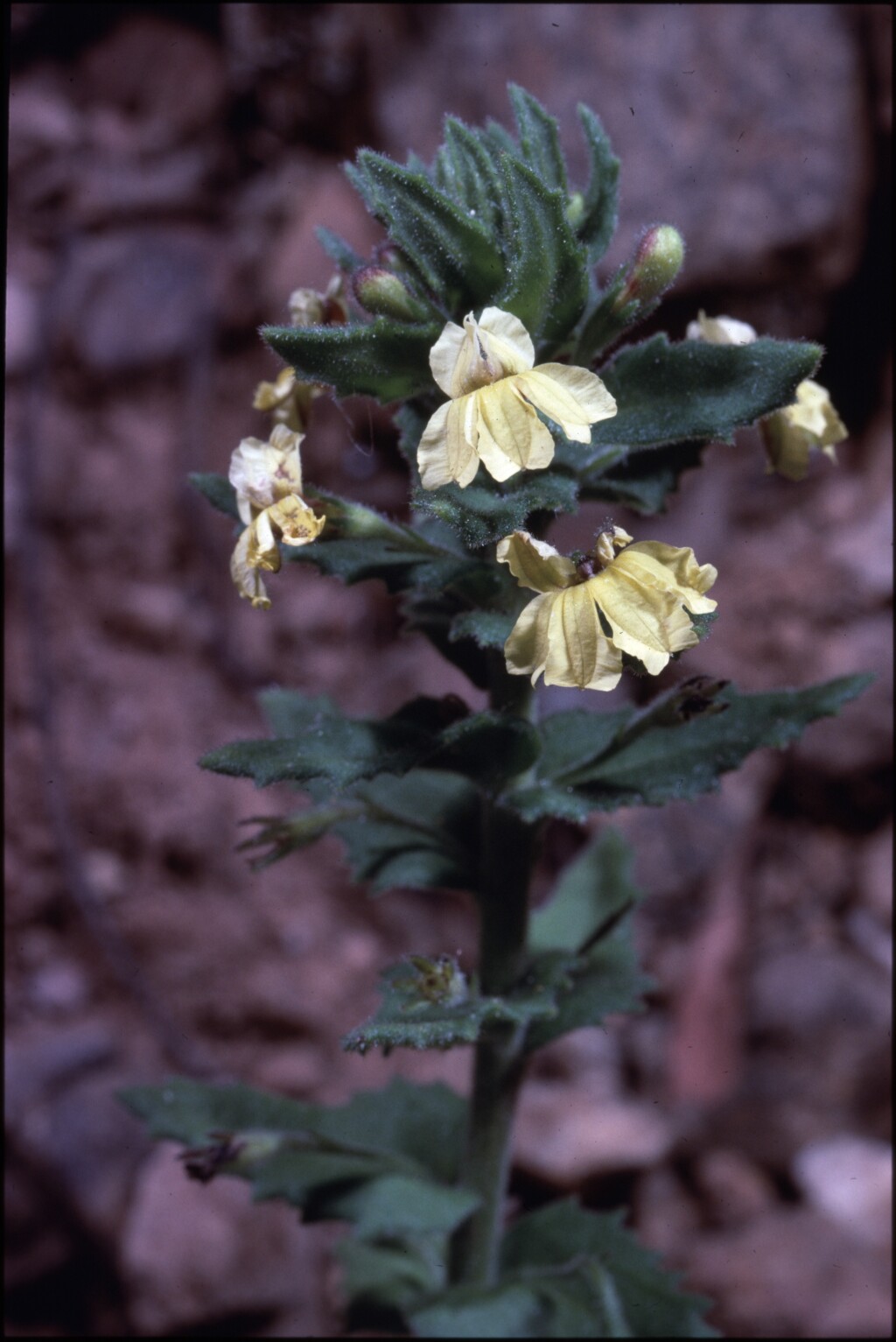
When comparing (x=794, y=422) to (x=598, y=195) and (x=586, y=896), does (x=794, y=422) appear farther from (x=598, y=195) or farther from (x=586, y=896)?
(x=586, y=896)

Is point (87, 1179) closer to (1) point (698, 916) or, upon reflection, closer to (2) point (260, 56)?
(1) point (698, 916)

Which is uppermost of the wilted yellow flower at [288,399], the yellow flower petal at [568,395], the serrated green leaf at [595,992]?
the yellow flower petal at [568,395]

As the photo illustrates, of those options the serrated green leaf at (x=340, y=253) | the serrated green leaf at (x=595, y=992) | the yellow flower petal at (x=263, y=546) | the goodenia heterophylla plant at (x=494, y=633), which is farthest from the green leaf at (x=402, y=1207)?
the serrated green leaf at (x=340, y=253)

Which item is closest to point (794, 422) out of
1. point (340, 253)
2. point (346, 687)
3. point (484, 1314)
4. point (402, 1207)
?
point (340, 253)

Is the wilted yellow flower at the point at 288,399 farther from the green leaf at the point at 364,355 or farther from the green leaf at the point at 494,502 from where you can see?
the green leaf at the point at 494,502

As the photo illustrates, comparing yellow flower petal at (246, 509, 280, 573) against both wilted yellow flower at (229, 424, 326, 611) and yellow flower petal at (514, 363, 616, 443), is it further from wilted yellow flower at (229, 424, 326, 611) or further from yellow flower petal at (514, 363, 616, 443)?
yellow flower petal at (514, 363, 616, 443)

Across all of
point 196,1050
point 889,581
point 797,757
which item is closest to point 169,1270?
point 196,1050
